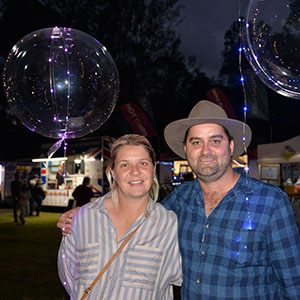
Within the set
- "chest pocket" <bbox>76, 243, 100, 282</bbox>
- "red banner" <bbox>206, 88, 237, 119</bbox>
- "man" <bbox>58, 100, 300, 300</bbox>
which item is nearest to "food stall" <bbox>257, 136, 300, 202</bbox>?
"red banner" <bbox>206, 88, 237, 119</bbox>

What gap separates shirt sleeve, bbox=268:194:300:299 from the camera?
5.90ft

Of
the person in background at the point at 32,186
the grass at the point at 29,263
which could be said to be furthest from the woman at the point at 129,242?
the person in background at the point at 32,186

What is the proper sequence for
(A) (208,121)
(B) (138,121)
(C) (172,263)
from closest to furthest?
(C) (172,263)
(A) (208,121)
(B) (138,121)

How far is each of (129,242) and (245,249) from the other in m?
0.69

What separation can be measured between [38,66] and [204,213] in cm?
158

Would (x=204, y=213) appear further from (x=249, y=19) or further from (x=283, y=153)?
(x=283, y=153)

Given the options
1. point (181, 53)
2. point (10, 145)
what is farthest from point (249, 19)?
point (10, 145)

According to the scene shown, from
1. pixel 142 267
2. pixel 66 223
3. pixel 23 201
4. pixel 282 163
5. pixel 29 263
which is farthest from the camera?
pixel 23 201

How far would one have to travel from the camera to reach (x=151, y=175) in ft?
6.80

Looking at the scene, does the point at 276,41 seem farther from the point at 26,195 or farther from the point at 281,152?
the point at 26,195

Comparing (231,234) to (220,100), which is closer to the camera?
(231,234)

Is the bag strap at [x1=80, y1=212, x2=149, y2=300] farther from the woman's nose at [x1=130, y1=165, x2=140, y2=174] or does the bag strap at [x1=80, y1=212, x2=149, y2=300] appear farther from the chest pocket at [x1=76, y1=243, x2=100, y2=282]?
the woman's nose at [x1=130, y1=165, x2=140, y2=174]

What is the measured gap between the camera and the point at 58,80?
7.74ft

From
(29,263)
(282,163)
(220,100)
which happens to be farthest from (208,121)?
(220,100)
